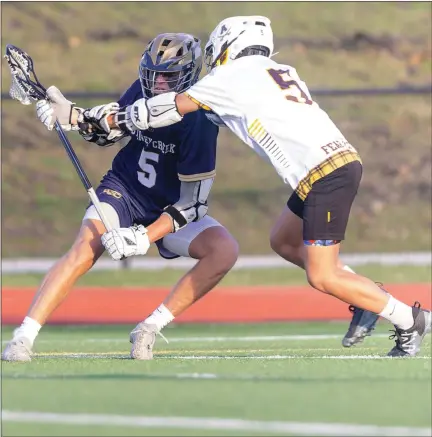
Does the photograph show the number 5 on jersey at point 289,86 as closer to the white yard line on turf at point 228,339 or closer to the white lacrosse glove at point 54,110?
the white lacrosse glove at point 54,110

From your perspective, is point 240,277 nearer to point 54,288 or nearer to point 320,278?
point 54,288

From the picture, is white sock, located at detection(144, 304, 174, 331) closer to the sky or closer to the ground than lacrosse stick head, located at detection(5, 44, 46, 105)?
closer to the ground

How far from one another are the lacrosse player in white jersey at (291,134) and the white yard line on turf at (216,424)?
7.28ft

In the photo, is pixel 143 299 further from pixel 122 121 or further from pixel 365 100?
pixel 365 100

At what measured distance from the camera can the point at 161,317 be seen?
8023 mm

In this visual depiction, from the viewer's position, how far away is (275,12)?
1036 inches

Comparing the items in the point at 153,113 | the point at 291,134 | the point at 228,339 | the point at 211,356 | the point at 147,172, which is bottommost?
the point at 228,339

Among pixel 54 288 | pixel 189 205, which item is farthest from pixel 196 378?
pixel 189 205

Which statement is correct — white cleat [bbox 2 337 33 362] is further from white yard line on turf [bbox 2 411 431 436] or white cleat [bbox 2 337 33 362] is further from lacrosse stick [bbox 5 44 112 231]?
white yard line on turf [bbox 2 411 431 436]

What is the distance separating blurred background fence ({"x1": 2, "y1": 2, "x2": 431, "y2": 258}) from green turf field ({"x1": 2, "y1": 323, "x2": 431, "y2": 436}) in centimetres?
874

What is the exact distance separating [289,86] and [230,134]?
45.8 ft

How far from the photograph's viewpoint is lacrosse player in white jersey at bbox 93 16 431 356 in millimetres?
7250

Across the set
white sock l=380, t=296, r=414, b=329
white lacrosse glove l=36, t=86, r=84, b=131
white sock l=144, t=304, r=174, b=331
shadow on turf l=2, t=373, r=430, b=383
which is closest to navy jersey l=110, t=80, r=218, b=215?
white lacrosse glove l=36, t=86, r=84, b=131

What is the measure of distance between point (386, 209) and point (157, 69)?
13.3m
